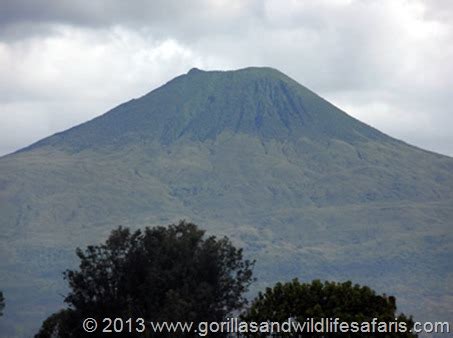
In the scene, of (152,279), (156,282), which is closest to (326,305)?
(152,279)

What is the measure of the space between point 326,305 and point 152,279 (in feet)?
55.7

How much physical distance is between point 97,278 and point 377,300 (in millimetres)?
21950

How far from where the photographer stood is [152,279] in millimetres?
55688

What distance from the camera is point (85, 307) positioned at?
57.5 meters

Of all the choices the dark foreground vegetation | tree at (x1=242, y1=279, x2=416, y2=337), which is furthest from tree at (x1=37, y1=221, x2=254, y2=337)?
tree at (x1=242, y1=279, x2=416, y2=337)

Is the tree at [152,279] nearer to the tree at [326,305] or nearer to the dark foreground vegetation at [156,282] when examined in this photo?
the dark foreground vegetation at [156,282]

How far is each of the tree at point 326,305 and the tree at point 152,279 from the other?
13.4 m

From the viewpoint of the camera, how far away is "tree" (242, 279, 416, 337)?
39719 mm

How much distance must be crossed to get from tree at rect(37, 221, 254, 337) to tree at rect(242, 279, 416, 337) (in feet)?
44.1

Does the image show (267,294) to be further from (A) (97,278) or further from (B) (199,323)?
(A) (97,278)

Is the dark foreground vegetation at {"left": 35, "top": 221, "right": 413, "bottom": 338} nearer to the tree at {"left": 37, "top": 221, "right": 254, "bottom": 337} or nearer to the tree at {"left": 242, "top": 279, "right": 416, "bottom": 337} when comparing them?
the tree at {"left": 37, "top": 221, "right": 254, "bottom": 337}

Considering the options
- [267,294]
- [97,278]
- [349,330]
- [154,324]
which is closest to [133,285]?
[97,278]

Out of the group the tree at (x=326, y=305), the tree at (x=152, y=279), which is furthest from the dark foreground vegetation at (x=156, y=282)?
the tree at (x=326, y=305)

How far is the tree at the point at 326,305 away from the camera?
39.7 metres
